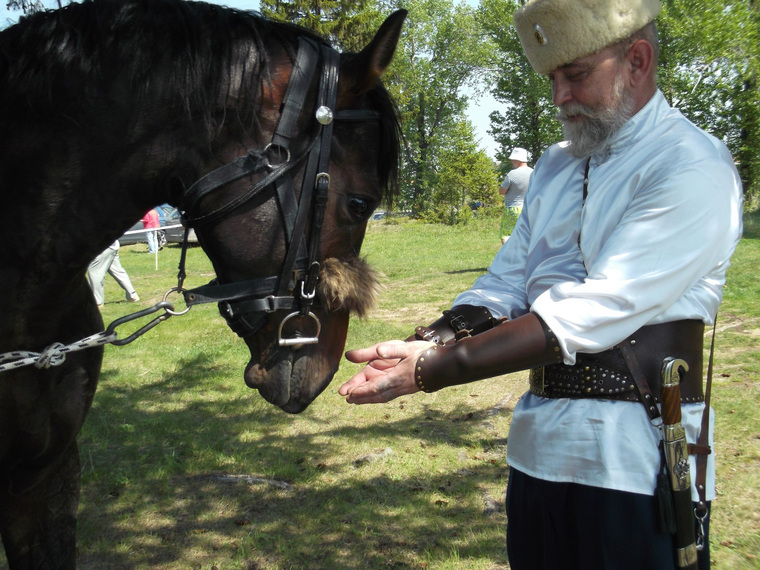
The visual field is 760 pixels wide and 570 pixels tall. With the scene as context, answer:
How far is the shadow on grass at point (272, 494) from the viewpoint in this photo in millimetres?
3283

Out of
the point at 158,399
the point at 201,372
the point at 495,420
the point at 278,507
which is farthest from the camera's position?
the point at 201,372

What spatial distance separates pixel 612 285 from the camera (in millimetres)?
1434

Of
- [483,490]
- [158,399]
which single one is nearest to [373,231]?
[158,399]

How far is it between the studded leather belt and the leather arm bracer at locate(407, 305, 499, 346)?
1.06 ft

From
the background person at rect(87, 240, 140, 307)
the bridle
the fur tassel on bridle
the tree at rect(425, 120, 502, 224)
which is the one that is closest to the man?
the fur tassel on bridle

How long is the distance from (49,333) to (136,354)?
5461 millimetres

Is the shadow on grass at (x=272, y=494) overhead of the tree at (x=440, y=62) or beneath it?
beneath

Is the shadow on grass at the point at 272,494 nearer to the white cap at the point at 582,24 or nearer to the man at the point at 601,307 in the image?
the man at the point at 601,307

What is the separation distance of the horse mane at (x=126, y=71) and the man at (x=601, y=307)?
83 centimetres

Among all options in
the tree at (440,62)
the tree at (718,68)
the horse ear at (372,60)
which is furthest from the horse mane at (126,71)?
the tree at (440,62)

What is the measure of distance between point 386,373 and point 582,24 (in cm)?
102

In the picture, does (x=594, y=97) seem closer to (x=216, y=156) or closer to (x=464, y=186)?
(x=216, y=156)

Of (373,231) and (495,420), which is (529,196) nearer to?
(495,420)

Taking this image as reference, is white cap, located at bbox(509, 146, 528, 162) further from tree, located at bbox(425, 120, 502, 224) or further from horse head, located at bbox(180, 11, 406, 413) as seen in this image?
tree, located at bbox(425, 120, 502, 224)
